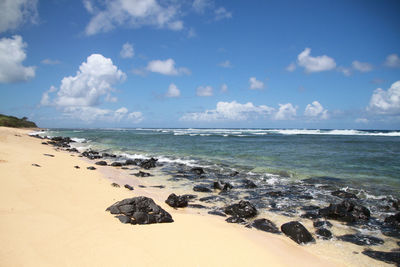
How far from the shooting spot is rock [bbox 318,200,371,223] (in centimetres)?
732

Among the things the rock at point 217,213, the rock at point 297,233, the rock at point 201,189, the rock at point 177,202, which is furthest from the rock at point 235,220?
the rock at point 201,189

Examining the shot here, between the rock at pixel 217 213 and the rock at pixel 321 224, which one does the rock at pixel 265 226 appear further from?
the rock at pixel 321 224

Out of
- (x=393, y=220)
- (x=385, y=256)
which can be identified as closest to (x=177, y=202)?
(x=385, y=256)

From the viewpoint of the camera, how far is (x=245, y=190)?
1083cm

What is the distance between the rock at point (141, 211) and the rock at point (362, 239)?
16.3 ft

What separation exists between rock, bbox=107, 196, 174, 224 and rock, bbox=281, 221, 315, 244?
3.32 metres

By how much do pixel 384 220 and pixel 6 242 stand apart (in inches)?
411

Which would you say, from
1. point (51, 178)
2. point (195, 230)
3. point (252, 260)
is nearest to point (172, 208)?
point (195, 230)

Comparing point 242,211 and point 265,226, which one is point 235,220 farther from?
point 265,226

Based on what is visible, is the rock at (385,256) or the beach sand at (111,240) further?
the rock at (385,256)

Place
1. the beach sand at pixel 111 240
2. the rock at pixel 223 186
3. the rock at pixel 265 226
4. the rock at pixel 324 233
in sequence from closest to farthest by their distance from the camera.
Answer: the beach sand at pixel 111 240 → the rock at pixel 324 233 → the rock at pixel 265 226 → the rock at pixel 223 186

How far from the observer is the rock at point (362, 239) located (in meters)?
5.90

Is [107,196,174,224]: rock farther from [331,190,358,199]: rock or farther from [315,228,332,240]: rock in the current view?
[331,190,358,199]: rock

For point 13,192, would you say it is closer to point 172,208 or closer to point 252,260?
point 172,208
